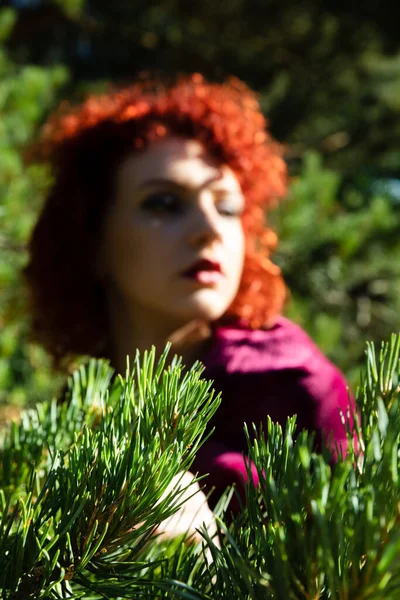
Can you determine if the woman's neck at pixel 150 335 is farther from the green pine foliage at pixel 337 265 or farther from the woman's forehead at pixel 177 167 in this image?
the green pine foliage at pixel 337 265

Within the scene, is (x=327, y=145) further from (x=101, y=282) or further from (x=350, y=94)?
(x=101, y=282)

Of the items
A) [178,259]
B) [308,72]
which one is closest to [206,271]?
[178,259]

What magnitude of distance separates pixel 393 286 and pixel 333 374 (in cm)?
144

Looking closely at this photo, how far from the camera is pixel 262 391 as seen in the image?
1.71ft

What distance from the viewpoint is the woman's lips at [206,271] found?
62cm

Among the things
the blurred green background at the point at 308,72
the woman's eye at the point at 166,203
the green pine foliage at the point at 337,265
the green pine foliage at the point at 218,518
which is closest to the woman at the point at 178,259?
the woman's eye at the point at 166,203

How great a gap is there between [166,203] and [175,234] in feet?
0.13

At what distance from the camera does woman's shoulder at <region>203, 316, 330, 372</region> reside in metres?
0.54

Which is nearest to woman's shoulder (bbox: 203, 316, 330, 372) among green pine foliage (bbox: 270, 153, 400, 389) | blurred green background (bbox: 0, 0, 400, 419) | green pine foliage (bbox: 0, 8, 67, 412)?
green pine foliage (bbox: 0, 8, 67, 412)

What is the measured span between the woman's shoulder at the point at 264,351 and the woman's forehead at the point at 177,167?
17 cm

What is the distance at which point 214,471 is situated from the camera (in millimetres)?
444

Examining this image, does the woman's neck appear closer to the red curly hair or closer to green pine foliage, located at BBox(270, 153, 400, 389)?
the red curly hair

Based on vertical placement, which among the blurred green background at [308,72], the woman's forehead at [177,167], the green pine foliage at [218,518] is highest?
the blurred green background at [308,72]

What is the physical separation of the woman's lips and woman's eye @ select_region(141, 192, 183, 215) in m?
0.07
